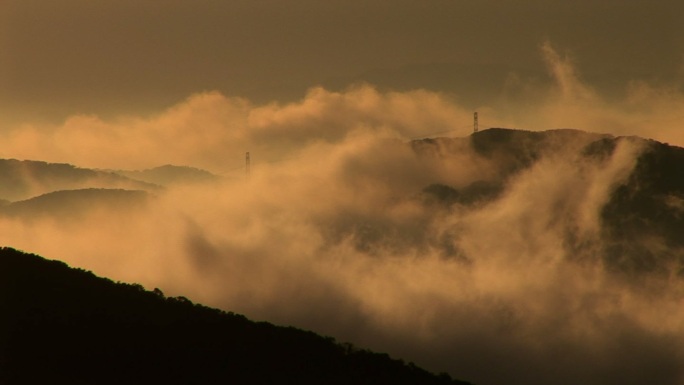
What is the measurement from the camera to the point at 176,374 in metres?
133

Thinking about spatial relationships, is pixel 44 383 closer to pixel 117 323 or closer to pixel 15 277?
pixel 117 323

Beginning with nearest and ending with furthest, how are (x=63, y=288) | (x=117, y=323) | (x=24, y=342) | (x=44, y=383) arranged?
1. (x=44, y=383)
2. (x=24, y=342)
3. (x=117, y=323)
4. (x=63, y=288)

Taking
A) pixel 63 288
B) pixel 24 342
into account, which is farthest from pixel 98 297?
pixel 24 342

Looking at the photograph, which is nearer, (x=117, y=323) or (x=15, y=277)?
(x=117, y=323)

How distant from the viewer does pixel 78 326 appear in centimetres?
14275

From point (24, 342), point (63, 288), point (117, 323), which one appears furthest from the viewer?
point (63, 288)

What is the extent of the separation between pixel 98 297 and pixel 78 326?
11958 millimetres

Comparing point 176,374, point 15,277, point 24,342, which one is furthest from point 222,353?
point 15,277

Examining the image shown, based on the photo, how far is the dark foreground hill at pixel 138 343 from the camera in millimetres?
132125

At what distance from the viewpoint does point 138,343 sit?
140m

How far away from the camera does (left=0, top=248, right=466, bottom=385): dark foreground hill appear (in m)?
132

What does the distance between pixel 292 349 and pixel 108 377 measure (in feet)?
84.1

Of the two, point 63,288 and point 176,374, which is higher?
point 63,288

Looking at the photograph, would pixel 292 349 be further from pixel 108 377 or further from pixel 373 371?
pixel 108 377
